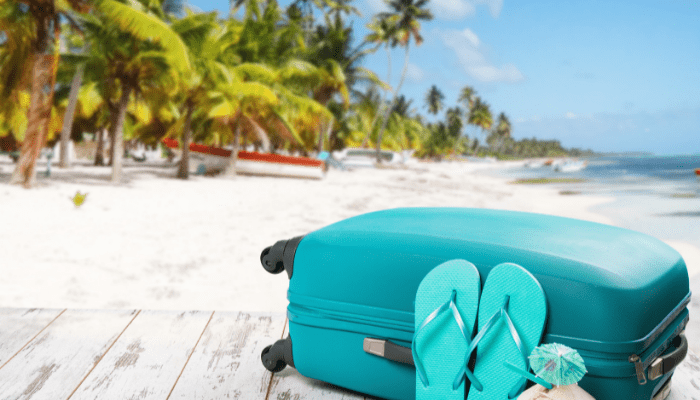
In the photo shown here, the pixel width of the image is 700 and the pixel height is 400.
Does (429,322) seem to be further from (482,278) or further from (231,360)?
(231,360)

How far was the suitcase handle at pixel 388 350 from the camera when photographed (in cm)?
128

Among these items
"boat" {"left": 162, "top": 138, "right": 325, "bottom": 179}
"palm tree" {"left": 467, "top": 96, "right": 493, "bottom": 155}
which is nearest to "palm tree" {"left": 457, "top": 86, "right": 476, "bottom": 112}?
"palm tree" {"left": 467, "top": 96, "right": 493, "bottom": 155}

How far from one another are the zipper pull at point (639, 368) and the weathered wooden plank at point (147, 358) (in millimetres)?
1235

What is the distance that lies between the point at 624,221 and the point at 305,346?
491 inches

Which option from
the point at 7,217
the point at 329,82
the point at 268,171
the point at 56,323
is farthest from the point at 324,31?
the point at 56,323

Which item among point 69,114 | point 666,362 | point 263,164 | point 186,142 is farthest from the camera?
point 263,164

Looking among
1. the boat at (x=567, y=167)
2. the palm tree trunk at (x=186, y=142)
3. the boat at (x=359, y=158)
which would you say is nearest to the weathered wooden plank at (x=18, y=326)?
the palm tree trunk at (x=186, y=142)

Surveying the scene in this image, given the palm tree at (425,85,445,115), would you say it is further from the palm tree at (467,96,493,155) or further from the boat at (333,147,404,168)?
the boat at (333,147,404,168)

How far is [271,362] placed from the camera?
152cm

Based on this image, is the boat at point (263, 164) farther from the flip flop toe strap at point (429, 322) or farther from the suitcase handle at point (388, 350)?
the flip flop toe strap at point (429, 322)

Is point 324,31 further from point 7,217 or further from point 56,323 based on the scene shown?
point 56,323

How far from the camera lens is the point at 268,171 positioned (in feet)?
58.9

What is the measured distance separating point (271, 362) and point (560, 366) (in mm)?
914

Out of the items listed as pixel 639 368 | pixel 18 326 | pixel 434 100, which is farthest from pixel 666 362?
pixel 434 100
